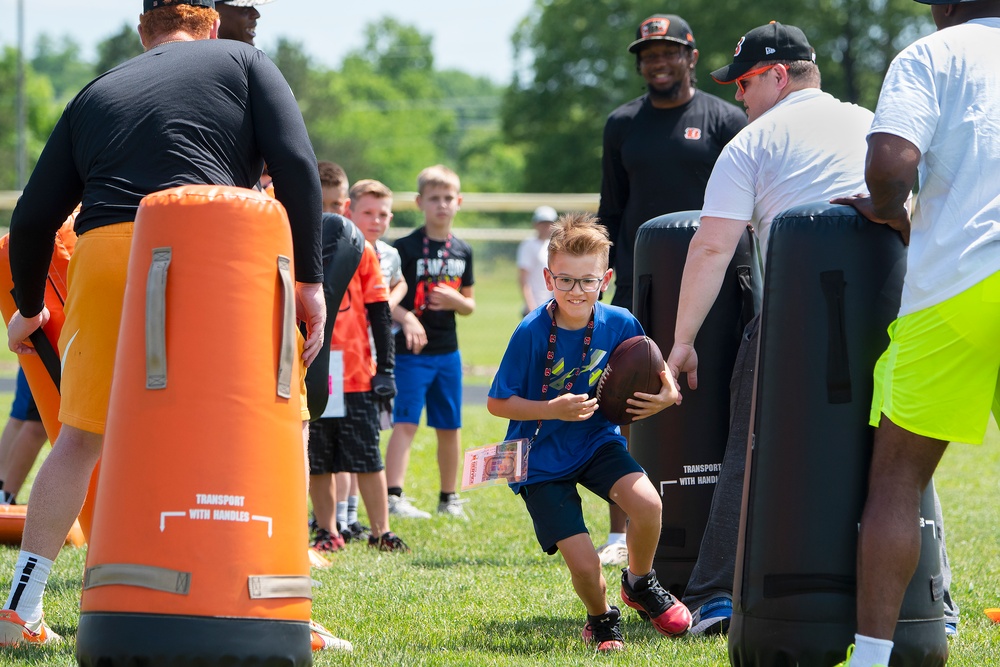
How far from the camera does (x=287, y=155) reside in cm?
427

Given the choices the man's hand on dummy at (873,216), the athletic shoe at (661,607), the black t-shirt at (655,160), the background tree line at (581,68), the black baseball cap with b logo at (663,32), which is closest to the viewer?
the man's hand on dummy at (873,216)

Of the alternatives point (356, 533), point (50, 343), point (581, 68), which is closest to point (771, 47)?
point (50, 343)

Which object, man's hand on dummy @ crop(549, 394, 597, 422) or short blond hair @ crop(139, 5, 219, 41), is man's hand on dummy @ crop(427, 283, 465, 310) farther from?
short blond hair @ crop(139, 5, 219, 41)

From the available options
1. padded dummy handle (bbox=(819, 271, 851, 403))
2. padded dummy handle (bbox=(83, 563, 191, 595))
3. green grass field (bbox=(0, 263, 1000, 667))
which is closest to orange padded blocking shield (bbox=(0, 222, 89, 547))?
green grass field (bbox=(0, 263, 1000, 667))

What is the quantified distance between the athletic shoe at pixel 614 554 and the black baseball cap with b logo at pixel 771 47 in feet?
8.36

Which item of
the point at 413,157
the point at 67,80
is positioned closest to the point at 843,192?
the point at 413,157

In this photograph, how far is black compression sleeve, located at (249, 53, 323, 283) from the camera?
14.0 feet

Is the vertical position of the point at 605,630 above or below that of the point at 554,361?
below

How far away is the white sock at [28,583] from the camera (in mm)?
4297

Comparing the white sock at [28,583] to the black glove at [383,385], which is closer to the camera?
the white sock at [28,583]

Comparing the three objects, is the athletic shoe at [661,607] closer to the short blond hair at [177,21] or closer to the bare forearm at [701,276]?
the bare forearm at [701,276]

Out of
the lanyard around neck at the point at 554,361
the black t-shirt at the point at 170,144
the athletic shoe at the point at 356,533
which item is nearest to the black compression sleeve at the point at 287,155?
the black t-shirt at the point at 170,144

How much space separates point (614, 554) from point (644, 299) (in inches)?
63.7

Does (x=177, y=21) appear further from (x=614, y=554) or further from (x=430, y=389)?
(x=430, y=389)
